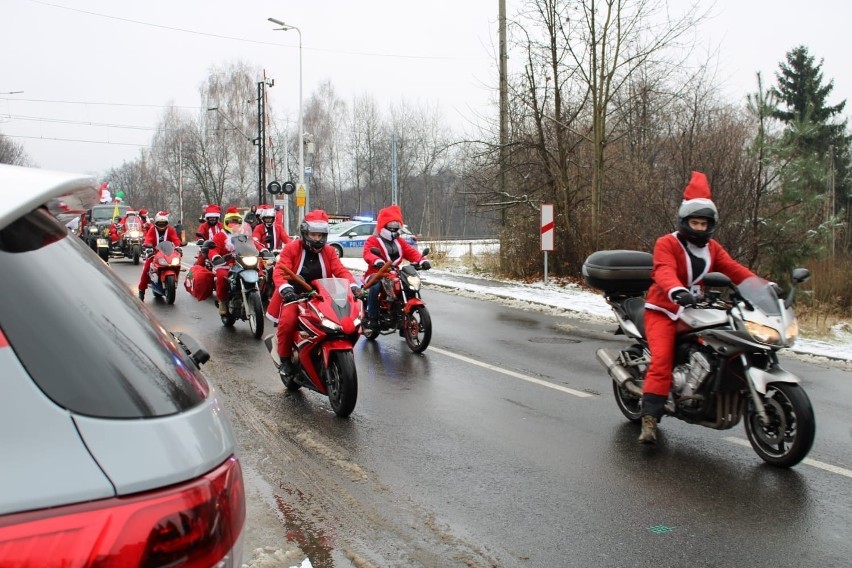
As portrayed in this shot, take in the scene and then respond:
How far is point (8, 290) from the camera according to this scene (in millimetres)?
1481

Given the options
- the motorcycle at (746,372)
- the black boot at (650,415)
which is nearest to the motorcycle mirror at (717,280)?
the motorcycle at (746,372)

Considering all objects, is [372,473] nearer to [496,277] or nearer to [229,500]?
[229,500]

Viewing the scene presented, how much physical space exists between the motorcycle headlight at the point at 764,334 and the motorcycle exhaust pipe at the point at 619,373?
129 centimetres

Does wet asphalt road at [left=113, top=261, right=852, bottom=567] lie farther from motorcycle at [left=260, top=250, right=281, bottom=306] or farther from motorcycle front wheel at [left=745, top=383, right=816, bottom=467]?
motorcycle at [left=260, top=250, right=281, bottom=306]

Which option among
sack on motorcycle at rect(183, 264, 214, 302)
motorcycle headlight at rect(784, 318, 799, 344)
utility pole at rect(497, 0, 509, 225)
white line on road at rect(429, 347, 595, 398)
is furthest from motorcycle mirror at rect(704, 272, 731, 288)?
utility pole at rect(497, 0, 509, 225)

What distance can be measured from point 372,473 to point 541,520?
1.30m

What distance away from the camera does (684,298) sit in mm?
5270

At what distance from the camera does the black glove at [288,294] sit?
6.88m

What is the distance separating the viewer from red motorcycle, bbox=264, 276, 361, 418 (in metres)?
6.51

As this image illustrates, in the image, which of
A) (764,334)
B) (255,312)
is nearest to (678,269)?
(764,334)

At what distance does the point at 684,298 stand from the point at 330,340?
296 centimetres

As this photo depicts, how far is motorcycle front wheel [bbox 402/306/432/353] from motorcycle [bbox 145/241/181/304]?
679 centimetres

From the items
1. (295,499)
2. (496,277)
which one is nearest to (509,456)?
(295,499)

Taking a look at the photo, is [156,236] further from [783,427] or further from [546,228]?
[783,427]
